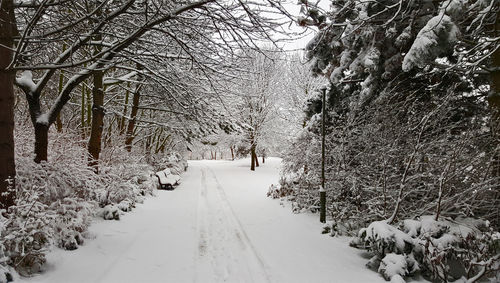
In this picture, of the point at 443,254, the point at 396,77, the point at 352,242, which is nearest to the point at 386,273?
the point at 443,254

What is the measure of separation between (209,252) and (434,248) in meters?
3.82

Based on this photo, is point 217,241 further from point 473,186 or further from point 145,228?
point 473,186

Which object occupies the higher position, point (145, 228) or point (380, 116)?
point (380, 116)

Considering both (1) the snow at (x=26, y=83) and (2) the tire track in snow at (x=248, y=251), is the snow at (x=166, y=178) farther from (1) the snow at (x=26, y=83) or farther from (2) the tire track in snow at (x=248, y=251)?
(1) the snow at (x=26, y=83)

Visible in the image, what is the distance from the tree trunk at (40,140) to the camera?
18.7 ft

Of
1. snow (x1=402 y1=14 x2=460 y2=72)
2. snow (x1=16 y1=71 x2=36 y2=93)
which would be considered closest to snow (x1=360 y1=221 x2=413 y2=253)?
snow (x1=402 y1=14 x2=460 y2=72)

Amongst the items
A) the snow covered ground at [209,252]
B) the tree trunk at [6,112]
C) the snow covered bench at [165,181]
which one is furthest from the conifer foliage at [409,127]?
the snow covered bench at [165,181]

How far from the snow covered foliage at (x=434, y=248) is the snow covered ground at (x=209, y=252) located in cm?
44

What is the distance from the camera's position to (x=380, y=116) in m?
7.03

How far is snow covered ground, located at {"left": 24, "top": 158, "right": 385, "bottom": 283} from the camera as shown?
448cm

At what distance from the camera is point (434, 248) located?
4340 mm

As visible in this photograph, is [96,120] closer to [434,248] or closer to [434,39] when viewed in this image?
[434,39]

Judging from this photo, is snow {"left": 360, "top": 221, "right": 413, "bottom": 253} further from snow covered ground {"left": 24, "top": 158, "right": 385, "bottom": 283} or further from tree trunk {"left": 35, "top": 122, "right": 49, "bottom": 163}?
tree trunk {"left": 35, "top": 122, "right": 49, "bottom": 163}

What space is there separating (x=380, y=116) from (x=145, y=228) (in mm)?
6490
